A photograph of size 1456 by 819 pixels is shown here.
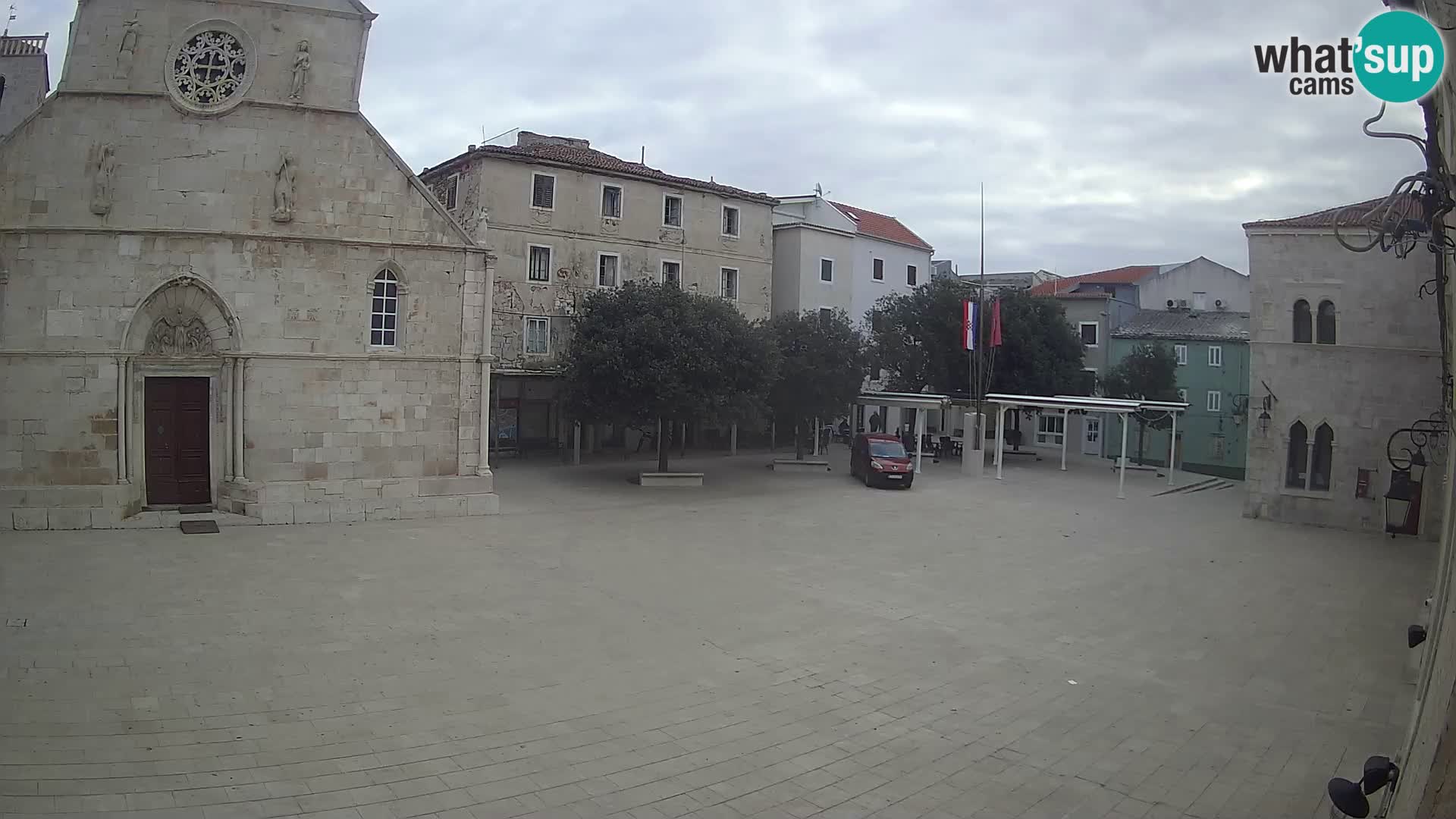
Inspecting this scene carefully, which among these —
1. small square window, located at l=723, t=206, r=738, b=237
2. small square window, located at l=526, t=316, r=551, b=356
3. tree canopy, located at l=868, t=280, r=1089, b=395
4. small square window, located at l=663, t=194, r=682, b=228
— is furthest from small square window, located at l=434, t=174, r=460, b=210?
tree canopy, located at l=868, t=280, r=1089, b=395

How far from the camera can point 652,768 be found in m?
7.41

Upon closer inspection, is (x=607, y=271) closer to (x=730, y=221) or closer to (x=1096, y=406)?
(x=730, y=221)

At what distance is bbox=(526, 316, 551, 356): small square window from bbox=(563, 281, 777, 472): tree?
5392 mm

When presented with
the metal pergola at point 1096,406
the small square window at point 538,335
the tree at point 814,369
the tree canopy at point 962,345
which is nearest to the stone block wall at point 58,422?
the small square window at point 538,335

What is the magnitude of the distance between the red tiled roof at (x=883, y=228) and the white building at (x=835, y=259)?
81 millimetres

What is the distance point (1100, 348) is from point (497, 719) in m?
42.4

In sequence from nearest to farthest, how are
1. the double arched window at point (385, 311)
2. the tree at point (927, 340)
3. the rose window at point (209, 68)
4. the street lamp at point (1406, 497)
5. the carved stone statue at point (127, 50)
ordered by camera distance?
the carved stone statue at point (127, 50) → the rose window at point (209, 68) → the double arched window at point (385, 311) → the street lamp at point (1406, 497) → the tree at point (927, 340)

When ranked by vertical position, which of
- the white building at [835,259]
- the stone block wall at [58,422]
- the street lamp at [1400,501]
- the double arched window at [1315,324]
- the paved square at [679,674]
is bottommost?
the paved square at [679,674]

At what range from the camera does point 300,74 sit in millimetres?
18906

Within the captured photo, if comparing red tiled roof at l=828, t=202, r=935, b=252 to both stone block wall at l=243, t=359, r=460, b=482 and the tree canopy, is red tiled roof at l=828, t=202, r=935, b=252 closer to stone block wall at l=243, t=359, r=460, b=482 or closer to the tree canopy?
the tree canopy

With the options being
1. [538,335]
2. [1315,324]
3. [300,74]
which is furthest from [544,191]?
[1315,324]

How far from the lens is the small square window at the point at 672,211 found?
3450 cm

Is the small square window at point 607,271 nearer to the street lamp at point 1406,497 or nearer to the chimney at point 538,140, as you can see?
the chimney at point 538,140

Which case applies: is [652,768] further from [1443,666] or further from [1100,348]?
[1100,348]
